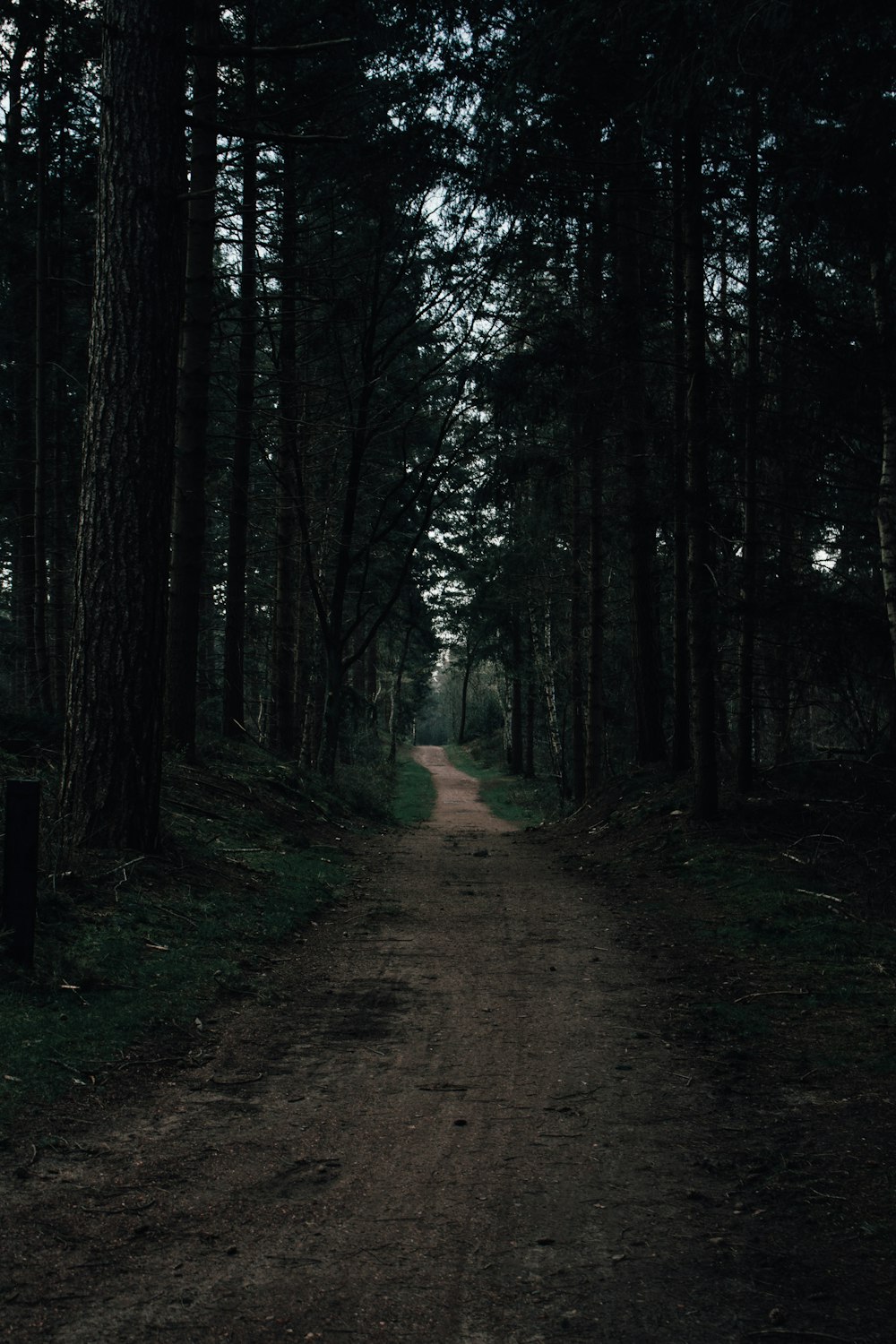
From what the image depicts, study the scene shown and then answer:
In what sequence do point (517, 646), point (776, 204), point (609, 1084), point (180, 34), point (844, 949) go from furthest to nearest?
point (517, 646) < point (776, 204) < point (180, 34) < point (844, 949) < point (609, 1084)

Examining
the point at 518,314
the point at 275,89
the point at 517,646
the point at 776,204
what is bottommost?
the point at 517,646

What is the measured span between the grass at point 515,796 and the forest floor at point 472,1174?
17916mm

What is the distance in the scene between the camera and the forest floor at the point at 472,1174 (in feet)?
9.27

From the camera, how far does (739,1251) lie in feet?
10.5

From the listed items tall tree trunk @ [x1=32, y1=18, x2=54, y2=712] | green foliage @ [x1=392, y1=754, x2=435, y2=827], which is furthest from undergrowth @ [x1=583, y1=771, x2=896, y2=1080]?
green foliage @ [x1=392, y1=754, x2=435, y2=827]

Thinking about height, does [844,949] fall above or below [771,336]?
below

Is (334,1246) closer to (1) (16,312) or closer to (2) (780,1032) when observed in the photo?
(2) (780,1032)

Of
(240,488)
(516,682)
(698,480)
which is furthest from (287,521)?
(516,682)

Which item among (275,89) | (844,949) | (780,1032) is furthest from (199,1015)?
(275,89)

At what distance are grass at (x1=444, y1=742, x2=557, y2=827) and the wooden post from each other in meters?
18.9

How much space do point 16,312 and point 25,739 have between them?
12905 mm

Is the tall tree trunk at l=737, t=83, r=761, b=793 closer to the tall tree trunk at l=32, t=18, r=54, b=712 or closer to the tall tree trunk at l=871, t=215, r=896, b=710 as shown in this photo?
the tall tree trunk at l=871, t=215, r=896, b=710

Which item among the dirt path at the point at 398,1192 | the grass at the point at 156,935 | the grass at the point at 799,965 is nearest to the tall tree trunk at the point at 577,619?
the grass at the point at 156,935

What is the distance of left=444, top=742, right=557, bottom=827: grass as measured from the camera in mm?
27391
